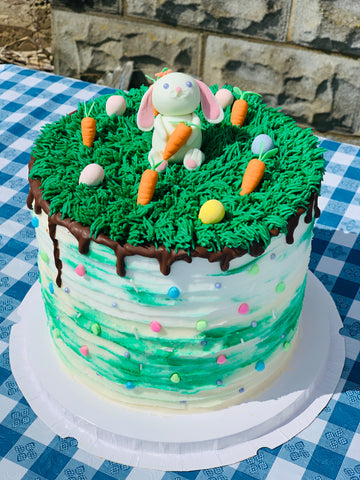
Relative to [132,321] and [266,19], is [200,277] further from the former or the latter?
[266,19]

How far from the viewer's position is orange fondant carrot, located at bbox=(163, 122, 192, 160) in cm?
203

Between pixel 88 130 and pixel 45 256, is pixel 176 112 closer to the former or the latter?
pixel 88 130

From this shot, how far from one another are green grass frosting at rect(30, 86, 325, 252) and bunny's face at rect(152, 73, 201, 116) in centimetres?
20

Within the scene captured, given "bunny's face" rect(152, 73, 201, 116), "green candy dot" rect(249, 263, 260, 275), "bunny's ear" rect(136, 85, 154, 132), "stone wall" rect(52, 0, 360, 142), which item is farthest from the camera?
"stone wall" rect(52, 0, 360, 142)

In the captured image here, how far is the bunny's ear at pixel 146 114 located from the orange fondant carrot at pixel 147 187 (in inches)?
11.1

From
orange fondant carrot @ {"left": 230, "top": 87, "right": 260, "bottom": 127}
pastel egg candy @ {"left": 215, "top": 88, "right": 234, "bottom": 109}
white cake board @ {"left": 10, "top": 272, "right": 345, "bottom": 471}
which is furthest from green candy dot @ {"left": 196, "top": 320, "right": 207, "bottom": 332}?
pastel egg candy @ {"left": 215, "top": 88, "right": 234, "bottom": 109}

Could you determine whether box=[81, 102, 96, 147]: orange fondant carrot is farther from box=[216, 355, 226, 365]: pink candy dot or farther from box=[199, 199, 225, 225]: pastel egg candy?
box=[216, 355, 226, 365]: pink candy dot

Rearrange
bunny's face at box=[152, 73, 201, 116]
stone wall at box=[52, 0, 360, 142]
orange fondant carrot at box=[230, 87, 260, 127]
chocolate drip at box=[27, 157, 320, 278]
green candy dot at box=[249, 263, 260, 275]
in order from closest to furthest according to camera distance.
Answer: chocolate drip at box=[27, 157, 320, 278]
green candy dot at box=[249, 263, 260, 275]
bunny's face at box=[152, 73, 201, 116]
orange fondant carrot at box=[230, 87, 260, 127]
stone wall at box=[52, 0, 360, 142]

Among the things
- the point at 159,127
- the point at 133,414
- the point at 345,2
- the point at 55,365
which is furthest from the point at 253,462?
the point at 345,2

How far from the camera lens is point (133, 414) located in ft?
7.39

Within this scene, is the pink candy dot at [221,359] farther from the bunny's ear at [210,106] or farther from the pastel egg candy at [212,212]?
the bunny's ear at [210,106]

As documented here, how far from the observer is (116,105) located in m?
2.39

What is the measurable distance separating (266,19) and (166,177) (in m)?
2.48

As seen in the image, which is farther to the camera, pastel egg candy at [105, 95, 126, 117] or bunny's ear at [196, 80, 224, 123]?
pastel egg candy at [105, 95, 126, 117]
